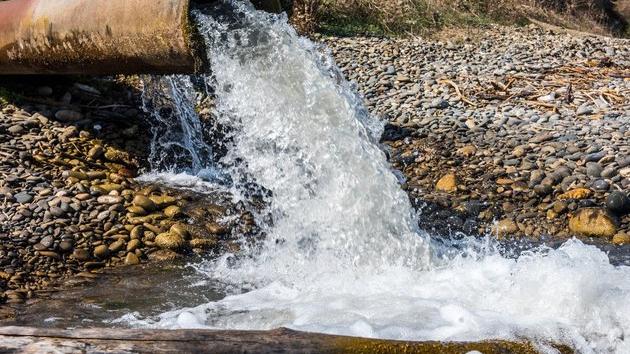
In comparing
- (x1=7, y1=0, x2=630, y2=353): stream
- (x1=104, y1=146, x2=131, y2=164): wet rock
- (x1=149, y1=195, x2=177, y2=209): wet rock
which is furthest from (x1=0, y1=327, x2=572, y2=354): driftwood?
(x1=104, y1=146, x2=131, y2=164): wet rock

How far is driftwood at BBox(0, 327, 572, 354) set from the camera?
2551mm

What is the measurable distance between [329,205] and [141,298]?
1.59 metres

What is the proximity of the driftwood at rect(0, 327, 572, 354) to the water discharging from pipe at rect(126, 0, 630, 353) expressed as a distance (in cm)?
90

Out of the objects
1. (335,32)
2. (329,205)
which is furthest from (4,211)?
(335,32)

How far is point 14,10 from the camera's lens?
725 cm

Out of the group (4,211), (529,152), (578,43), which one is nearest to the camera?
(4,211)

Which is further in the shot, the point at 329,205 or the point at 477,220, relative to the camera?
the point at 477,220

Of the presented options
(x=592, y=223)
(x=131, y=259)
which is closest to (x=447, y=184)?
(x=592, y=223)

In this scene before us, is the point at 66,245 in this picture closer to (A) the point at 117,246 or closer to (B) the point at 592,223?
(A) the point at 117,246

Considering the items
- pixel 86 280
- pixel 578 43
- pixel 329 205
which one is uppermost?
pixel 578 43

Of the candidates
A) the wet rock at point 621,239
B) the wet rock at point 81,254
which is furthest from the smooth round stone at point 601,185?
the wet rock at point 81,254

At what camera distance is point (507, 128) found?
28.9ft

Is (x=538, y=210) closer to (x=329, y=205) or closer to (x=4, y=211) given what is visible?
(x=329, y=205)

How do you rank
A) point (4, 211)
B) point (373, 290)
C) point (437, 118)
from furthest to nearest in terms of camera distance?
point (437, 118), point (4, 211), point (373, 290)
